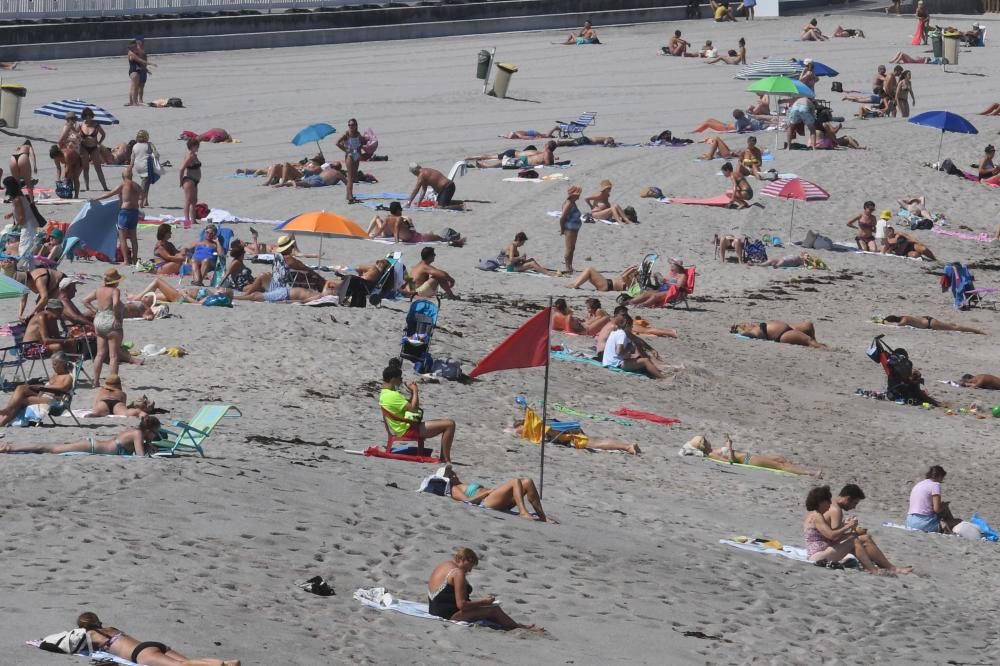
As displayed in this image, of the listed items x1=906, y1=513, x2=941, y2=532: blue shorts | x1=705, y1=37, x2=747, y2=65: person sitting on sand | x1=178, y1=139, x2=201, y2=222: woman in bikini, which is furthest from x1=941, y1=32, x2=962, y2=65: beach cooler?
x1=906, y1=513, x2=941, y2=532: blue shorts

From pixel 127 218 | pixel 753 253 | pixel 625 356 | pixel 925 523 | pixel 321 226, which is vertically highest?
pixel 321 226

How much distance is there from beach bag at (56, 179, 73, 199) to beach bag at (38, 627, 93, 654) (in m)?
17.4

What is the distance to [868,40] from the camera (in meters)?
46.0

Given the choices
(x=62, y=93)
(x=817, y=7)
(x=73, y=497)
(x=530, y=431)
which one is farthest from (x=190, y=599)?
(x=817, y=7)

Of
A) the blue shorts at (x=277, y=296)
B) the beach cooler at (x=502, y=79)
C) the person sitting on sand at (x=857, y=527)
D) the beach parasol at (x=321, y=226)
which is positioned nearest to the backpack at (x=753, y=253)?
the beach parasol at (x=321, y=226)

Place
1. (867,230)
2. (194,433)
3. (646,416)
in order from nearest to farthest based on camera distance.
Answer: (194,433) → (646,416) → (867,230)

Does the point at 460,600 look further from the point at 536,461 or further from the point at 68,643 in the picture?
the point at 536,461

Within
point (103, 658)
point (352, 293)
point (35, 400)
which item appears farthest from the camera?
point (352, 293)

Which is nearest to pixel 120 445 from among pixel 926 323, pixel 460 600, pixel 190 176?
pixel 460 600

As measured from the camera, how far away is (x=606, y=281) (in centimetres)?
2309

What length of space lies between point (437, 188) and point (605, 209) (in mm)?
2600

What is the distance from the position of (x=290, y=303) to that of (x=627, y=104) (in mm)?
19416

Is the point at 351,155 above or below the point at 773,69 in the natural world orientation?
below

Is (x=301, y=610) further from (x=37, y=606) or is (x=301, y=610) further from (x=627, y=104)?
(x=627, y=104)
